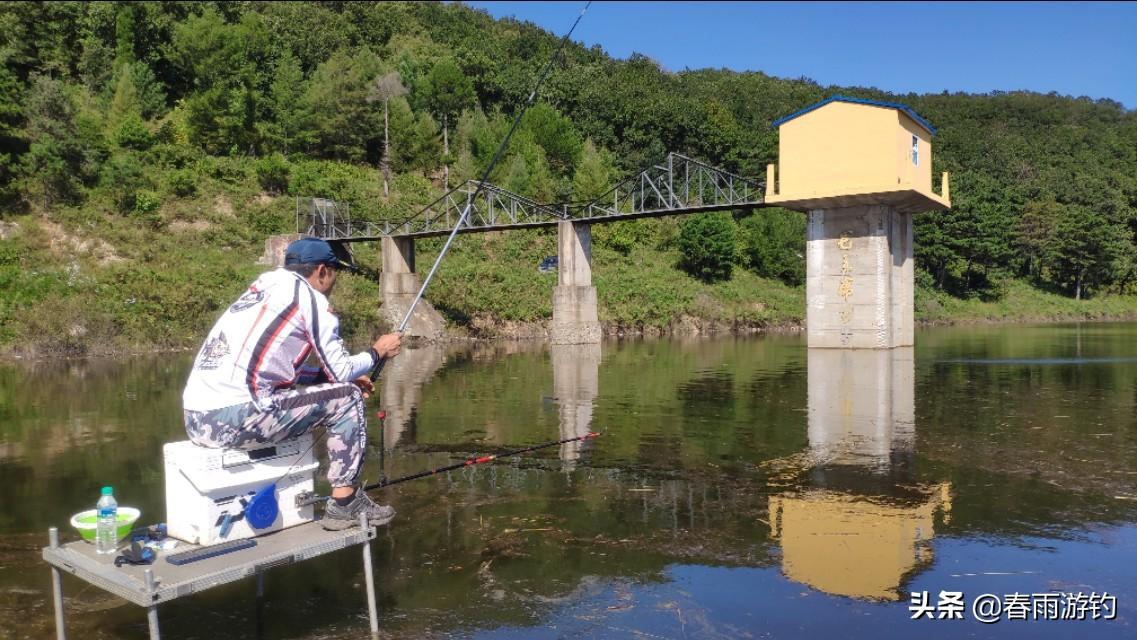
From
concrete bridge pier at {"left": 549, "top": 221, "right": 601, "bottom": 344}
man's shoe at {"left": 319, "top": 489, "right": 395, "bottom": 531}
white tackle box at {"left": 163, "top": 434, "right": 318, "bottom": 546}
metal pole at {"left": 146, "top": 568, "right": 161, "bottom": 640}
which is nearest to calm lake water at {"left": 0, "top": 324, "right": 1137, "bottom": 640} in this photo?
man's shoe at {"left": 319, "top": 489, "right": 395, "bottom": 531}

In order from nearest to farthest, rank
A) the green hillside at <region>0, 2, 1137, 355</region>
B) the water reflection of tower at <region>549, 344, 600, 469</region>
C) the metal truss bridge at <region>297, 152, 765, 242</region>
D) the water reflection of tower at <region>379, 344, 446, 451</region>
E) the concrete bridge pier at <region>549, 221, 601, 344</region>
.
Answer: the water reflection of tower at <region>549, 344, 600, 469</region>
the water reflection of tower at <region>379, 344, 446, 451</region>
the metal truss bridge at <region>297, 152, 765, 242</region>
the concrete bridge pier at <region>549, 221, 601, 344</region>
the green hillside at <region>0, 2, 1137, 355</region>

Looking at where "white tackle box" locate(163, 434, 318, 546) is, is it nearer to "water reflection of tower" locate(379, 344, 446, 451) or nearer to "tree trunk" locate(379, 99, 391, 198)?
"water reflection of tower" locate(379, 344, 446, 451)

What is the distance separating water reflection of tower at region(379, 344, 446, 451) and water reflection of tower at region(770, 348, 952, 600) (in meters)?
3.31

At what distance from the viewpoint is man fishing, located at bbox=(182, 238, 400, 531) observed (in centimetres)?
450

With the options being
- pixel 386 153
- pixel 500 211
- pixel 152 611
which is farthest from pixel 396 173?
pixel 152 611

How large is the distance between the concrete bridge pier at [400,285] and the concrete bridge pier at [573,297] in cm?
676

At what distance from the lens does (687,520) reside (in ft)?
22.7

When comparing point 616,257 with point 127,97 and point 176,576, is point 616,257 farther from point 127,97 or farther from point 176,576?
point 176,576

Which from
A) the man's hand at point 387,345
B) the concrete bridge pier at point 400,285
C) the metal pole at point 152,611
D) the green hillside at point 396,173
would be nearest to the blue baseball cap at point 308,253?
the man's hand at point 387,345

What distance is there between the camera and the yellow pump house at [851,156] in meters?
26.8

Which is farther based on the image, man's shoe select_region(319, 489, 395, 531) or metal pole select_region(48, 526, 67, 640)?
man's shoe select_region(319, 489, 395, 531)

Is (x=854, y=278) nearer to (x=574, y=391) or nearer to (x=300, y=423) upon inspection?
(x=574, y=391)

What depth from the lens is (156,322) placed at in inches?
1357

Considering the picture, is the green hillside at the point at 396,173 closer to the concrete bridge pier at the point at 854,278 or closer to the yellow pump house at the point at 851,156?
the concrete bridge pier at the point at 854,278
